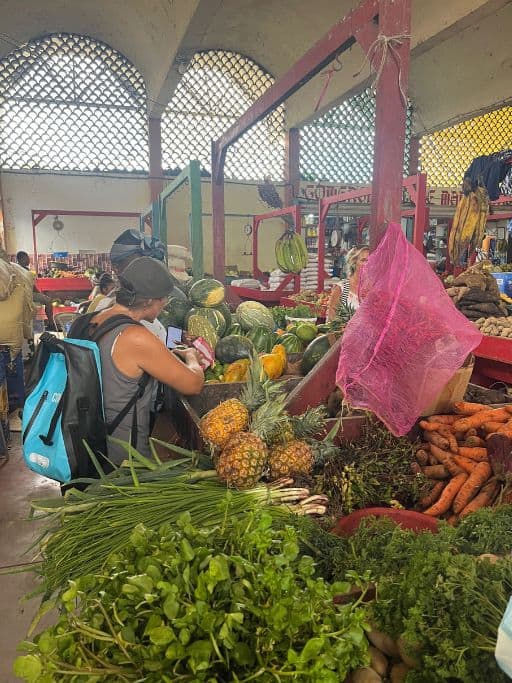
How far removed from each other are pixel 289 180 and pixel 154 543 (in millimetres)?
12940

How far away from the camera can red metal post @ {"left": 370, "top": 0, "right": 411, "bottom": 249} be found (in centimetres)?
236

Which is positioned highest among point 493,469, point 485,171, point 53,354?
point 485,171

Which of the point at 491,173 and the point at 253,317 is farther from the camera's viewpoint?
the point at 491,173

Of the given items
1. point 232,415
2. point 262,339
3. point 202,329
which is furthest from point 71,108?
point 232,415

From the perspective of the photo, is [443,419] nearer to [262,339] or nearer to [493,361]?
[262,339]

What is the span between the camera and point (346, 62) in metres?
8.98

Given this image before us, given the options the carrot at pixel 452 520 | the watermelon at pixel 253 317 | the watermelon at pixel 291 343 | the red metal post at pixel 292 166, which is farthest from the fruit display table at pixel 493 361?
the red metal post at pixel 292 166

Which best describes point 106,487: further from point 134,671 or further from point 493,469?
point 493,469

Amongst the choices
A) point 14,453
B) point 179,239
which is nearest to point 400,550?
point 14,453

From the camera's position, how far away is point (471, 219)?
797 cm

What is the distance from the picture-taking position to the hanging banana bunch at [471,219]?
313 inches

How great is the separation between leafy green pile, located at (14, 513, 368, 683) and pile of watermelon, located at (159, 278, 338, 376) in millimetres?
2197

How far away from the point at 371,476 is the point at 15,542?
2.60m

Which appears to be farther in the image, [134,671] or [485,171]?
[485,171]
